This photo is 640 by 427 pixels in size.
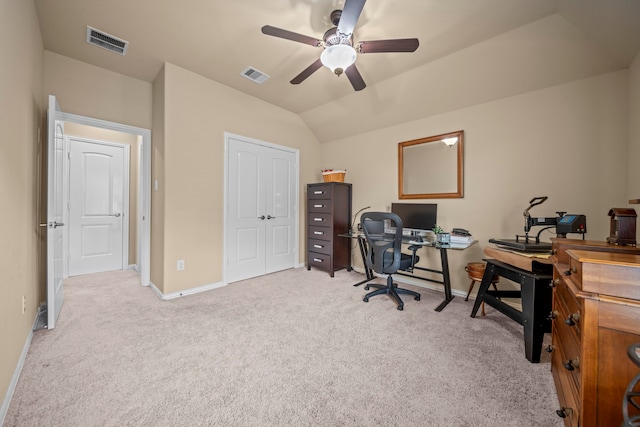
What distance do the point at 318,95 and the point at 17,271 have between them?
3.43 m

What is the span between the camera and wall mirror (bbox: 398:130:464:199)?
304cm

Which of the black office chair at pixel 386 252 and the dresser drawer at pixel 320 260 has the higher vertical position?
the black office chair at pixel 386 252

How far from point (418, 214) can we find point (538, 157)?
1.31 m

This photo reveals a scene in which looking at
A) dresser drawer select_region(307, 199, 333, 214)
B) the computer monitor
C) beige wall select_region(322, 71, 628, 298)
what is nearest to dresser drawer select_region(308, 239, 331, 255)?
dresser drawer select_region(307, 199, 333, 214)

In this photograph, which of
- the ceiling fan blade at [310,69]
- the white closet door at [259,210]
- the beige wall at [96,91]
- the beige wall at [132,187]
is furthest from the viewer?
the beige wall at [132,187]

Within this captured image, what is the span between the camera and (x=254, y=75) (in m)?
3.01

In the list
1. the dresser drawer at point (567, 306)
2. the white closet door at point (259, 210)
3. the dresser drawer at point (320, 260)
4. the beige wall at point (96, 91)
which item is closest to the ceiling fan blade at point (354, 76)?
the white closet door at point (259, 210)

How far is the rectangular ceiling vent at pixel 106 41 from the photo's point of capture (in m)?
2.28

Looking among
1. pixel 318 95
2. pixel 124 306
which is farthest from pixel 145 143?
pixel 318 95

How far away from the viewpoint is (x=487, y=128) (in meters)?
2.82

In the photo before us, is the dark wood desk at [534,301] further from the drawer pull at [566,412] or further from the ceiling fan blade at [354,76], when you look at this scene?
the ceiling fan blade at [354,76]

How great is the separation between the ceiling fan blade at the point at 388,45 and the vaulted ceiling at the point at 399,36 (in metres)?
0.31

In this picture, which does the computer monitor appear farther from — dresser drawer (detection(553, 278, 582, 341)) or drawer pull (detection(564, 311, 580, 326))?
drawer pull (detection(564, 311, 580, 326))

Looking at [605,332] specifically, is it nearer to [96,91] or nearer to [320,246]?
[320,246]
